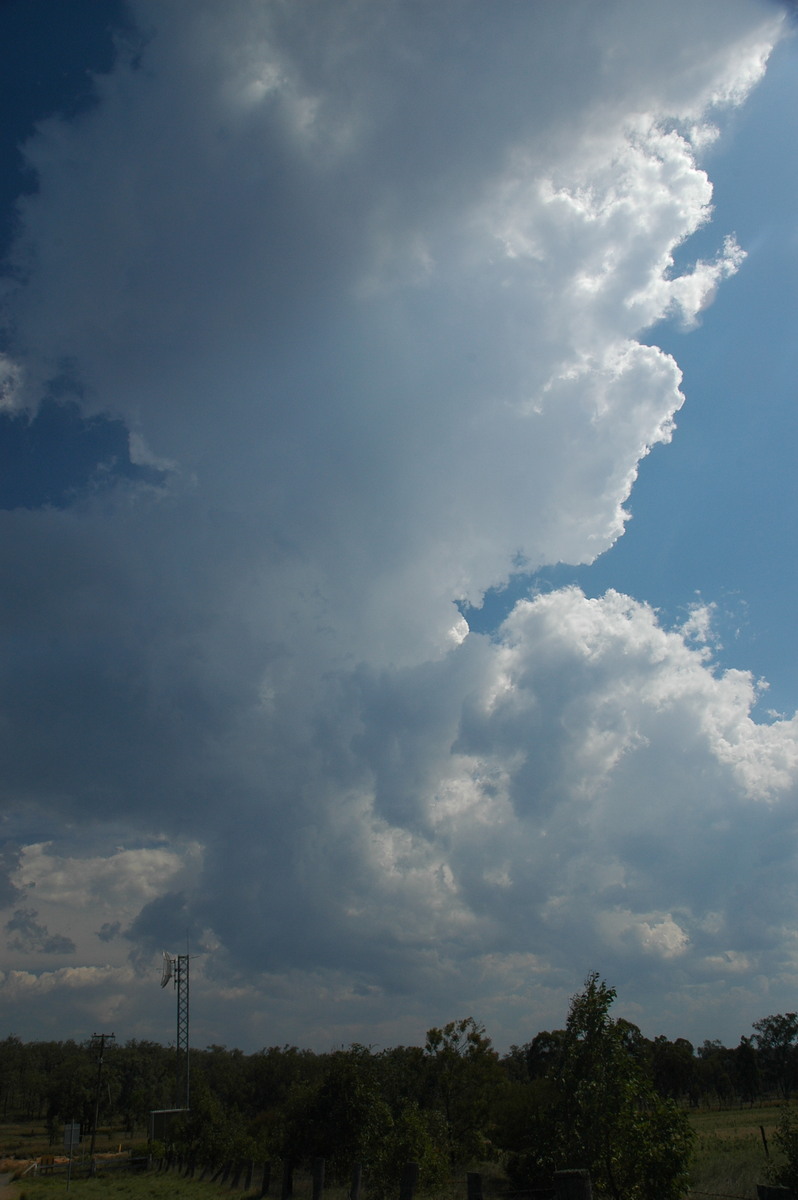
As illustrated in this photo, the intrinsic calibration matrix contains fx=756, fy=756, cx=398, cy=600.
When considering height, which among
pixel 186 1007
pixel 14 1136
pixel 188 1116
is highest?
pixel 186 1007

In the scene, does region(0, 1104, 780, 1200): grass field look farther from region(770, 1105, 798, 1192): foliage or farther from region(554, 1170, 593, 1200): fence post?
region(554, 1170, 593, 1200): fence post

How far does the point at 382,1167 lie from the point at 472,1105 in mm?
31023

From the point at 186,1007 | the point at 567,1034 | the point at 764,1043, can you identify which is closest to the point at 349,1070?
the point at 567,1034

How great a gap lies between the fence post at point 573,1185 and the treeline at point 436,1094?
7.22m

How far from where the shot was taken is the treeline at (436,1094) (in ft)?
51.2

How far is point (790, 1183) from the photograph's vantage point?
1602 centimetres

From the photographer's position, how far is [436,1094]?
52.7m

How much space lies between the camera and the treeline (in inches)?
615

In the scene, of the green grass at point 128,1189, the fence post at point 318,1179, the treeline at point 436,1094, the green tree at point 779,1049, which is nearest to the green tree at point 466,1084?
the treeline at point 436,1094

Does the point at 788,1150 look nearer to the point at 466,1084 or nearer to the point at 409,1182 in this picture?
the point at 409,1182

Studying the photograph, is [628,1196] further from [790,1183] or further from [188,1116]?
[188,1116]

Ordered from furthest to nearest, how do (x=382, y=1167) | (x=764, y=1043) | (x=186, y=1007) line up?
1. (x=764, y=1043)
2. (x=186, y=1007)
3. (x=382, y=1167)

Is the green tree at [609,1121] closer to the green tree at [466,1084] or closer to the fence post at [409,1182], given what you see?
the fence post at [409,1182]

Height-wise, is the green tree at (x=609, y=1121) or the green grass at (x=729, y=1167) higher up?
the green tree at (x=609, y=1121)
